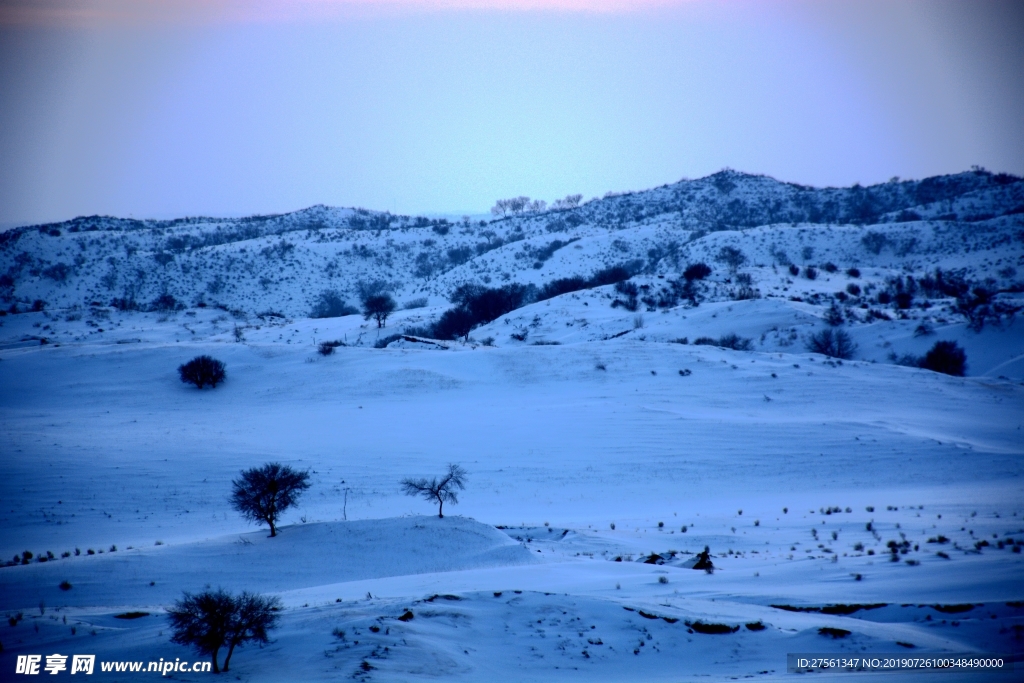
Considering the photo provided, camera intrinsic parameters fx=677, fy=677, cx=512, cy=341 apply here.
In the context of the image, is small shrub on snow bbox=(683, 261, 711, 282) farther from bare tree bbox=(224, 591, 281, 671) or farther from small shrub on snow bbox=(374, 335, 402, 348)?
bare tree bbox=(224, 591, 281, 671)

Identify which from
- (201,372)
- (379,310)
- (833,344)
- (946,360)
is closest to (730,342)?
(833,344)

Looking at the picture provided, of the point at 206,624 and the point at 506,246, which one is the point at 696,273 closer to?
the point at 506,246

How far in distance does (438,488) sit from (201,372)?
80.1 ft

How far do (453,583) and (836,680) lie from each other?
8.06 metres

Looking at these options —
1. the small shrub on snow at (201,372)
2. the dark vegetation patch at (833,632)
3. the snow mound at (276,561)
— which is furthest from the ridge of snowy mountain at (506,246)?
the dark vegetation patch at (833,632)

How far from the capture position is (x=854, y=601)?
12.9 meters

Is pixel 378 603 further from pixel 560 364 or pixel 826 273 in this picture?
pixel 826 273

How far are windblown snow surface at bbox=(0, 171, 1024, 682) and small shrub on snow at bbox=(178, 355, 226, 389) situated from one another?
865 mm

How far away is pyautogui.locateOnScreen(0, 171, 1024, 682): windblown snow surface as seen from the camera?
1166cm

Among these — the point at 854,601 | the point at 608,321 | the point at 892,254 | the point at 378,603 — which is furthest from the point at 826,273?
the point at 378,603

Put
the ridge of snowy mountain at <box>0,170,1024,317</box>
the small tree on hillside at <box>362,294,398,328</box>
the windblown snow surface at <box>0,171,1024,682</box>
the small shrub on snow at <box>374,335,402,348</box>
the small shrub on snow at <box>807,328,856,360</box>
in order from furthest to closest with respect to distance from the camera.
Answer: the ridge of snowy mountain at <box>0,170,1024,317</box> < the small tree on hillside at <box>362,294,398,328</box> < the small shrub on snow at <box>374,335,402,348</box> < the small shrub on snow at <box>807,328,856,360</box> < the windblown snow surface at <box>0,171,1024,682</box>

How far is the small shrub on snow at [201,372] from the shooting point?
130 feet

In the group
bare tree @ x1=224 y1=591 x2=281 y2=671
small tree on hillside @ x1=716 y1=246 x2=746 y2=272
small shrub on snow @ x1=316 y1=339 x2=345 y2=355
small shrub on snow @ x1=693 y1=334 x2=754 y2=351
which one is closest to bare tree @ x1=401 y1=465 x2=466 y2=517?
bare tree @ x1=224 y1=591 x2=281 y2=671

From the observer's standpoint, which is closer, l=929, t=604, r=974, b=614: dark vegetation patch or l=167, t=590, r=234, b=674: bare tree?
l=167, t=590, r=234, b=674: bare tree
